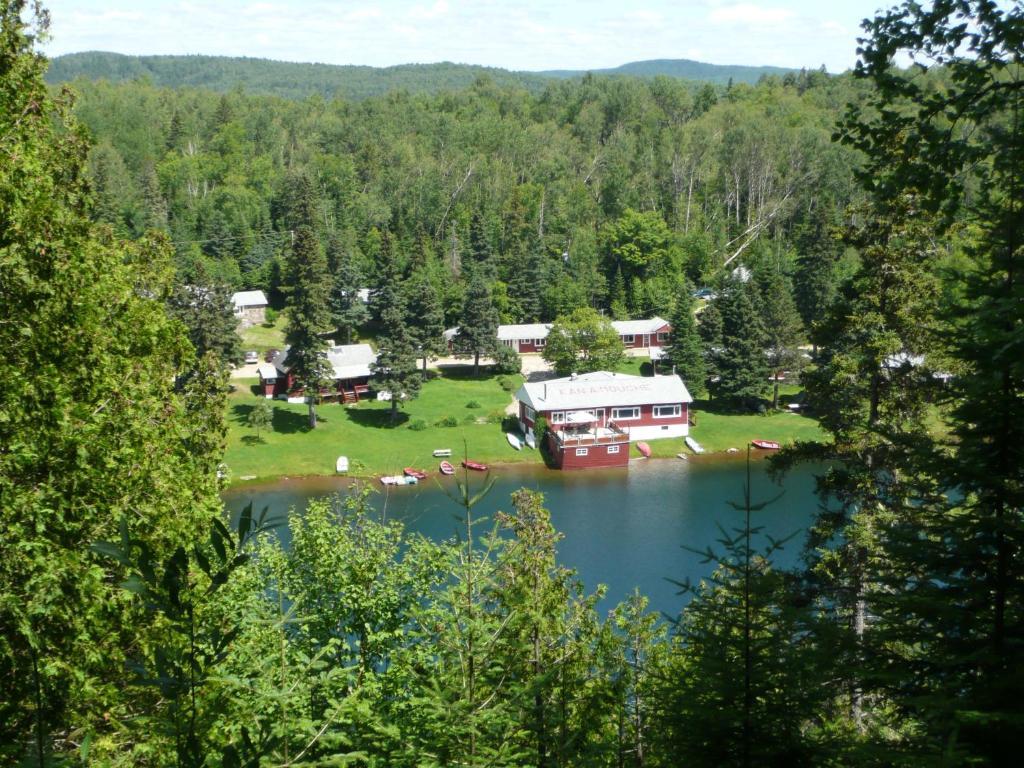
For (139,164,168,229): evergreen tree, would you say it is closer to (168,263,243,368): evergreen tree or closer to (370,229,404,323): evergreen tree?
(370,229,404,323): evergreen tree

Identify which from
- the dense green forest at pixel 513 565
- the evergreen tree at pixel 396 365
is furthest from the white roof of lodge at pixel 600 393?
the dense green forest at pixel 513 565

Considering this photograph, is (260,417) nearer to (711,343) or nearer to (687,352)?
(687,352)

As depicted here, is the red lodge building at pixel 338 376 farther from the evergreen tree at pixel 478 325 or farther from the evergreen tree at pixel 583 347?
the evergreen tree at pixel 583 347

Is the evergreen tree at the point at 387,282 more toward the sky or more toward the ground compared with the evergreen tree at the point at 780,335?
more toward the sky

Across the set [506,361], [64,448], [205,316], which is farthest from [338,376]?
[64,448]

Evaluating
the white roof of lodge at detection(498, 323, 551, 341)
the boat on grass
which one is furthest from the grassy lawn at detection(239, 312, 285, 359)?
the boat on grass

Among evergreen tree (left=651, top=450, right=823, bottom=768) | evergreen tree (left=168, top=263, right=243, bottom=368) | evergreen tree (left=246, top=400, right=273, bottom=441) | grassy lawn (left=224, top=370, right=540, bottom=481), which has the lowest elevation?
grassy lawn (left=224, top=370, right=540, bottom=481)
